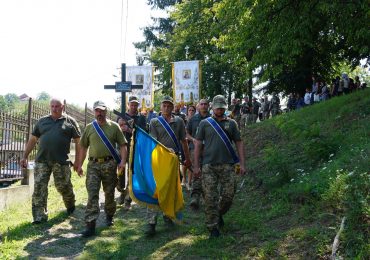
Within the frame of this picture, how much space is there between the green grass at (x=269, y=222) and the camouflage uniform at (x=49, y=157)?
0.40 meters

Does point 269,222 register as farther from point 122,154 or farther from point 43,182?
point 43,182

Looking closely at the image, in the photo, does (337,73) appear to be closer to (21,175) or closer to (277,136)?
(277,136)

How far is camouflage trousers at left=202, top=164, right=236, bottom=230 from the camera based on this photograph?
21.1ft

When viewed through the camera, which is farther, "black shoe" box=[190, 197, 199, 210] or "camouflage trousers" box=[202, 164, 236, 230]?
"black shoe" box=[190, 197, 199, 210]

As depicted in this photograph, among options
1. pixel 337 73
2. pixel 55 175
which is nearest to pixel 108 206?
pixel 55 175

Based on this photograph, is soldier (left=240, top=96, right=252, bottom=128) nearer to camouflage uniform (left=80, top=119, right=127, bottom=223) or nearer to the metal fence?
the metal fence

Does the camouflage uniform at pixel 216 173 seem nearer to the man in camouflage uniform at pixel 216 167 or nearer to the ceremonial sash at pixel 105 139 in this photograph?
the man in camouflage uniform at pixel 216 167

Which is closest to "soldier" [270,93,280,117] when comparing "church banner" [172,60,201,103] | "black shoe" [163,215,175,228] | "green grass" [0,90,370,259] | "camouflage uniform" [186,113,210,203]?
"church banner" [172,60,201,103]

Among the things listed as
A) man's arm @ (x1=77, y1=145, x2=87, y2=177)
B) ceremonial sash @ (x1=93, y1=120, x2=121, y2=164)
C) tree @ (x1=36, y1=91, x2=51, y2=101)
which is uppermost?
tree @ (x1=36, y1=91, x2=51, y2=101)

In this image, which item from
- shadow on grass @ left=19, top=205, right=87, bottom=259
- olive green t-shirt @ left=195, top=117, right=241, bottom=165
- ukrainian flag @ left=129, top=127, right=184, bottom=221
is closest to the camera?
shadow on grass @ left=19, top=205, right=87, bottom=259

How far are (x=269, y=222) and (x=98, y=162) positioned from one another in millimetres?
2789

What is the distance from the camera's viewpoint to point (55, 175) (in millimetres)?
7664

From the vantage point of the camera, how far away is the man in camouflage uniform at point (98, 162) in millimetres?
6828

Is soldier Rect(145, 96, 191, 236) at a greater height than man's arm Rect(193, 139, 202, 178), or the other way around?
soldier Rect(145, 96, 191, 236)
